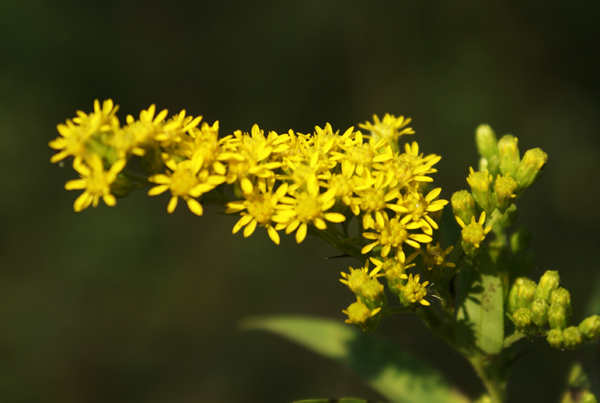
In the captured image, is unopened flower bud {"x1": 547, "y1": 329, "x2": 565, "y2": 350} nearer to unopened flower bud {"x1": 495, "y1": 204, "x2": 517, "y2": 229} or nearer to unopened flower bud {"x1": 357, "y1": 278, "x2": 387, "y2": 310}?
unopened flower bud {"x1": 495, "y1": 204, "x2": 517, "y2": 229}

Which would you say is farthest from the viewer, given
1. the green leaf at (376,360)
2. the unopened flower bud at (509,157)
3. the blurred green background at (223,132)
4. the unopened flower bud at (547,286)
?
the blurred green background at (223,132)

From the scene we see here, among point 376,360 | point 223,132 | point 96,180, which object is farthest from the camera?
point 223,132

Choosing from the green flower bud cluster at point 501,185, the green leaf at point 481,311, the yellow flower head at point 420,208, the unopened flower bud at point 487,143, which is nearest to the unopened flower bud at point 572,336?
the green leaf at point 481,311

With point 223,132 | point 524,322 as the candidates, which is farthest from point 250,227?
point 223,132

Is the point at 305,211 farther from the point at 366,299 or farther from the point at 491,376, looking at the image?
the point at 491,376

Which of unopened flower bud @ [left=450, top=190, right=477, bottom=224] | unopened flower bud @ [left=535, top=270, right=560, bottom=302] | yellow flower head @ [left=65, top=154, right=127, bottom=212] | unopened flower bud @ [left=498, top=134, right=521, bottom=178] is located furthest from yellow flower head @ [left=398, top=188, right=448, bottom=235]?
yellow flower head @ [left=65, top=154, right=127, bottom=212]

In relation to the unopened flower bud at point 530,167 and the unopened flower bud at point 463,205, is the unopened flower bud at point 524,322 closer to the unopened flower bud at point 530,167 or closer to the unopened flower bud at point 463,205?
the unopened flower bud at point 463,205
